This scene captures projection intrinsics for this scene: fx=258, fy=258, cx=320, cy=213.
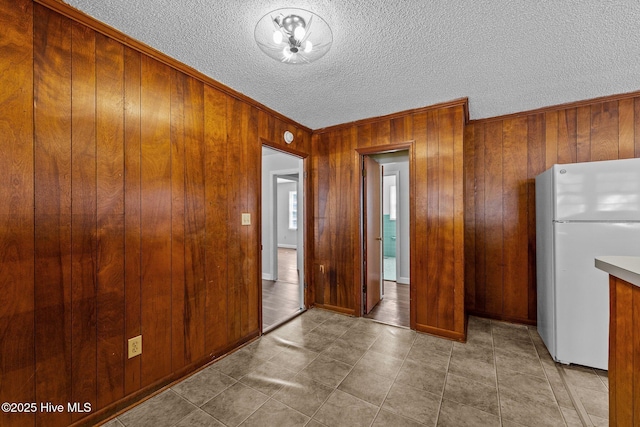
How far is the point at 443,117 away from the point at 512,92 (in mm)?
623

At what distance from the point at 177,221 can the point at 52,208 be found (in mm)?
697

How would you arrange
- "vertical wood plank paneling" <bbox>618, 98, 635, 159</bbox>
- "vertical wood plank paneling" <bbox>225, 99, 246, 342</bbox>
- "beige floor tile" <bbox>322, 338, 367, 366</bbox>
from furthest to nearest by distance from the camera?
1. "vertical wood plank paneling" <bbox>618, 98, 635, 159</bbox>
2. "vertical wood plank paneling" <bbox>225, 99, 246, 342</bbox>
3. "beige floor tile" <bbox>322, 338, 367, 366</bbox>

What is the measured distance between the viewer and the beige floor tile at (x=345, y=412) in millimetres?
1614

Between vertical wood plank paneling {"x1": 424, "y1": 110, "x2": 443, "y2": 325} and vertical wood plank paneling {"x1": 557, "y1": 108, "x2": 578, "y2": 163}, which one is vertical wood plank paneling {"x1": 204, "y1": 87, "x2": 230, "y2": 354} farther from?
vertical wood plank paneling {"x1": 557, "y1": 108, "x2": 578, "y2": 163}

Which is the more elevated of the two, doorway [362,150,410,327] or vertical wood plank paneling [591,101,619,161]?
vertical wood plank paneling [591,101,619,161]

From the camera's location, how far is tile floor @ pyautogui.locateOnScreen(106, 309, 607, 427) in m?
1.65

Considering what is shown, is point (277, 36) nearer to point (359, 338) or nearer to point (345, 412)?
point (345, 412)

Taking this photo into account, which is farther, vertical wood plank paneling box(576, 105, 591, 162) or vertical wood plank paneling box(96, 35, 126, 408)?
vertical wood plank paneling box(576, 105, 591, 162)

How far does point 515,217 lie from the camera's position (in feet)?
10.1

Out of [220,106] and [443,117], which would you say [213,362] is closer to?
A: [220,106]

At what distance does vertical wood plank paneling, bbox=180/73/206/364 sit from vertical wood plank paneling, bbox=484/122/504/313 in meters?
3.24

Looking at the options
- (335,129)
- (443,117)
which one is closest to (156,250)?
(335,129)

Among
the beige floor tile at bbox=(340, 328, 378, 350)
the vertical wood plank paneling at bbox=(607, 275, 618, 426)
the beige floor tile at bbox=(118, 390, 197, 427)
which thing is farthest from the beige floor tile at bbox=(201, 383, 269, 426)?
the vertical wood plank paneling at bbox=(607, 275, 618, 426)

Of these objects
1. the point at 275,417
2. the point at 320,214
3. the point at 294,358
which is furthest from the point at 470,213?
the point at 275,417
